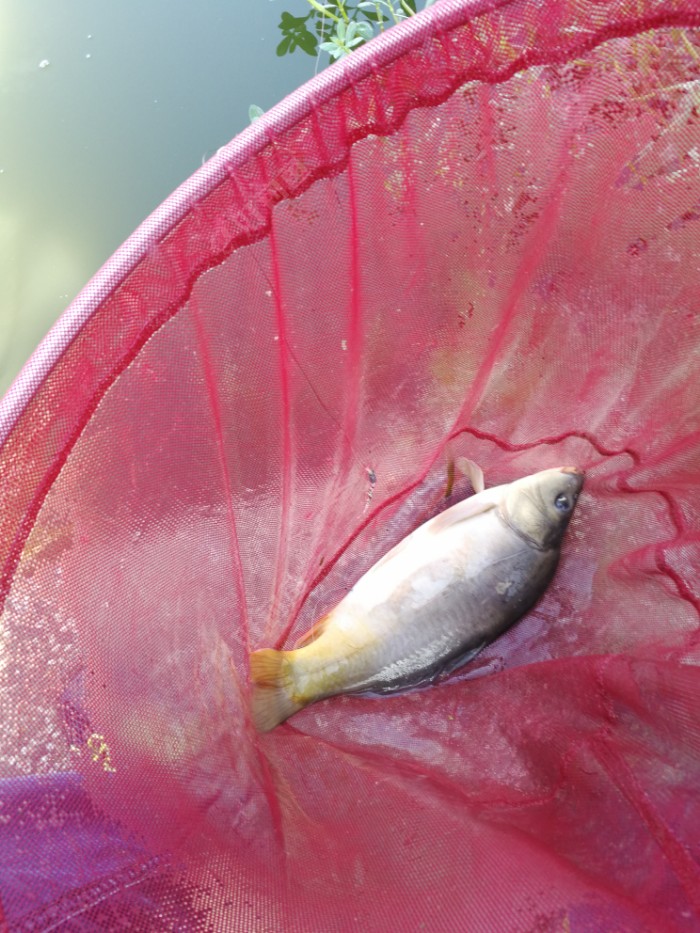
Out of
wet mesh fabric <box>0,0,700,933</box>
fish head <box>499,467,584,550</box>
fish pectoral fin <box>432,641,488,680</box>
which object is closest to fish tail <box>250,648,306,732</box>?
wet mesh fabric <box>0,0,700,933</box>

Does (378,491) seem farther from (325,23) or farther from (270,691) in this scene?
(325,23)

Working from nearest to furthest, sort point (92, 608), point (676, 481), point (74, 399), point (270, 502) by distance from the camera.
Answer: point (74, 399) < point (92, 608) < point (270, 502) < point (676, 481)

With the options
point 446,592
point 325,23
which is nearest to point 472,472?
point 446,592

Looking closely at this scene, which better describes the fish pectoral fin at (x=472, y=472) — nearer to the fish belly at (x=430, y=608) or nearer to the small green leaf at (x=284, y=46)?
the fish belly at (x=430, y=608)

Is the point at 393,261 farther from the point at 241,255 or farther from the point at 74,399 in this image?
the point at 74,399

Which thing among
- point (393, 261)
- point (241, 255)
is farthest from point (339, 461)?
point (241, 255)

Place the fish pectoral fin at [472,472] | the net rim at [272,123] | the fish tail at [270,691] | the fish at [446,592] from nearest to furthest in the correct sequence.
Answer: the net rim at [272,123] < the fish tail at [270,691] < the fish at [446,592] < the fish pectoral fin at [472,472]

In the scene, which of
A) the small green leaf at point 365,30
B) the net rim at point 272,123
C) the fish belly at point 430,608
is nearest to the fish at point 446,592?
the fish belly at point 430,608
